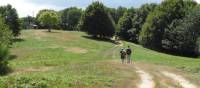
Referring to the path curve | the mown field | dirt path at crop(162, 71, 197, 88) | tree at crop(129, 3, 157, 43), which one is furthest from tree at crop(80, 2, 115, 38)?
the path curve

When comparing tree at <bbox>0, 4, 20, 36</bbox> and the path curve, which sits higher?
tree at <bbox>0, 4, 20, 36</bbox>

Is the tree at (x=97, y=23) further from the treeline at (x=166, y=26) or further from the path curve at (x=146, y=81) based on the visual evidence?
the path curve at (x=146, y=81)

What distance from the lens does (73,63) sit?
57.5 metres

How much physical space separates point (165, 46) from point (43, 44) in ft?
85.7

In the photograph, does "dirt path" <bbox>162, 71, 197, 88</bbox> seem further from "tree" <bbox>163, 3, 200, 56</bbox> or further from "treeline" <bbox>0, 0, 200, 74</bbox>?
"tree" <bbox>163, 3, 200, 56</bbox>

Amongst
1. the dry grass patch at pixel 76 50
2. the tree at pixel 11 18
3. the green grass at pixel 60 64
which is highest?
the tree at pixel 11 18

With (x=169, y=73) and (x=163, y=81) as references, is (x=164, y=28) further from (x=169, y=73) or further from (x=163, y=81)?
(x=163, y=81)

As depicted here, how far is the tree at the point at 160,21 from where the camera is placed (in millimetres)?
106250

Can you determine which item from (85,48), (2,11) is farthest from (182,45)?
(2,11)

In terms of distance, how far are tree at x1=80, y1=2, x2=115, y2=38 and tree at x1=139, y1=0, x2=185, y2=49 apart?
15.0 m

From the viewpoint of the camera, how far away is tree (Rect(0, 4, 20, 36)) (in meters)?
113

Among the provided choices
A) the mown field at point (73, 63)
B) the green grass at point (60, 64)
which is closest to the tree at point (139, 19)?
the green grass at point (60, 64)

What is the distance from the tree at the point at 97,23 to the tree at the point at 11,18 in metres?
16.5

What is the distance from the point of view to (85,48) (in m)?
93.9
